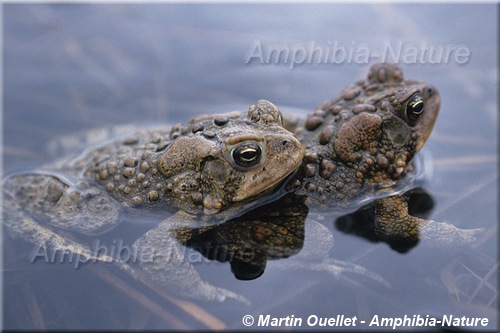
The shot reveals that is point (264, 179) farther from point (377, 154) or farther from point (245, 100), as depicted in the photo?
point (245, 100)

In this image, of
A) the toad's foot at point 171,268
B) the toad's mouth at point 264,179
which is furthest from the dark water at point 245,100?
the toad's mouth at point 264,179

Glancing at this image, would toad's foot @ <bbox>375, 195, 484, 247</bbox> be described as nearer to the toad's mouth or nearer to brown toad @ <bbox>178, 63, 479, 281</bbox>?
brown toad @ <bbox>178, 63, 479, 281</bbox>

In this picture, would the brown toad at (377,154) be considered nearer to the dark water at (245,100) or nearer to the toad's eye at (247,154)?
the dark water at (245,100)

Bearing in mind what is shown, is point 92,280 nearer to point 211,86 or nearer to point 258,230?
point 258,230

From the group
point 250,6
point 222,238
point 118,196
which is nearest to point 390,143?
point 222,238

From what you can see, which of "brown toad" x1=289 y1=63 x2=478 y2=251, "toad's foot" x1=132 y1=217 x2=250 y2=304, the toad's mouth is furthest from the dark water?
the toad's mouth

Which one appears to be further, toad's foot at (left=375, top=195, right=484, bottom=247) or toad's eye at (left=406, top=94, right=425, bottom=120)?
toad's foot at (left=375, top=195, right=484, bottom=247)

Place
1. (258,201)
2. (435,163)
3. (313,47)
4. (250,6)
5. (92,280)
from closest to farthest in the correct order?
(92,280)
(258,201)
(435,163)
(313,47)
(250,6)
